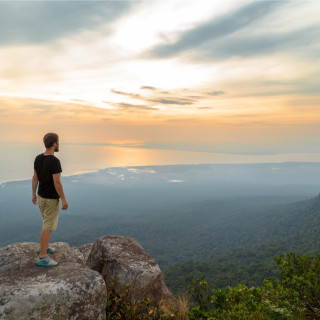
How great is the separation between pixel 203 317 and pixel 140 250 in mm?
3601

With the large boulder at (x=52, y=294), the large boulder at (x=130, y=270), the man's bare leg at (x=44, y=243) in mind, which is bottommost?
the large boulder at (x=130, y=270)

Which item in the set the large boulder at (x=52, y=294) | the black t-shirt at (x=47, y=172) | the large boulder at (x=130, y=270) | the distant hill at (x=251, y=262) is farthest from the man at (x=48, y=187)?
the distant hill at (x=251, y=262)

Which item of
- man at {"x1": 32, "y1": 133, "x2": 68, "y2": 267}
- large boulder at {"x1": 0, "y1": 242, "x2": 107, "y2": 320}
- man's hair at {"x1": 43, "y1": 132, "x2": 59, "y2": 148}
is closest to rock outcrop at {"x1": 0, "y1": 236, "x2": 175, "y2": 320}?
large boulder at {"x1": 0, "y1": 242, "x2": 107, "y2": 320}

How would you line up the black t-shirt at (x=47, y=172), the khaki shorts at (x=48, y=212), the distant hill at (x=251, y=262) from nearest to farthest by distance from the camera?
the black t-shirt at (x=47, y=172), the khaki shorts at (x=48, y=212), the distant hill at (x=251, y=262)

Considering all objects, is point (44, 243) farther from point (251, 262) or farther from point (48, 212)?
point (251, 262)

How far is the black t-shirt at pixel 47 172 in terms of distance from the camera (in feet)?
22.7

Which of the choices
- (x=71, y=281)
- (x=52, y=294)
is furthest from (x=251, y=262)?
(x=52, y=294)

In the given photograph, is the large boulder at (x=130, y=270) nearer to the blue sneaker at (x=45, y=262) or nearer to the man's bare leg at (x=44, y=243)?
the blue sneaker at (x=45, y=262)

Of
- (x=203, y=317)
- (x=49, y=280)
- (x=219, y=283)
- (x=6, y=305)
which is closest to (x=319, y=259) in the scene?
(x=203, y=317)

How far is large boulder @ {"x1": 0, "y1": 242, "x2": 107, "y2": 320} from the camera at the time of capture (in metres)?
5.17

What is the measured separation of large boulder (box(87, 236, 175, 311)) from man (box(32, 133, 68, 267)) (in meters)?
2.05

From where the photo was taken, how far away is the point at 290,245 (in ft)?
420

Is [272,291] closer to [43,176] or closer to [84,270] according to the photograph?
[84,270]

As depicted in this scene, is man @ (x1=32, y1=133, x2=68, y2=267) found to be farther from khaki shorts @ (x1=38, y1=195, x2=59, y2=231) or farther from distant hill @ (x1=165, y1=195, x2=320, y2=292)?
distant hill @ (x1=165, y1=195, x2=320, y2=292)
